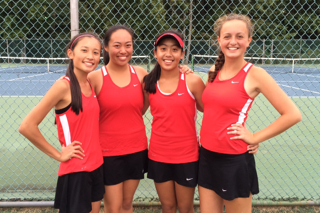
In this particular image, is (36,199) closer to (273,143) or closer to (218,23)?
(218,23)

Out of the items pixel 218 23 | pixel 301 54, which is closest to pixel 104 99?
pixel 218 23

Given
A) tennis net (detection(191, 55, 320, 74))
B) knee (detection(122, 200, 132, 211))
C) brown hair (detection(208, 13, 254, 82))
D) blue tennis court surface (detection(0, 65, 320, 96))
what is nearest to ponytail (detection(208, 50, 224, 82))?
brown hair (detection(208, 13, 254, 82))

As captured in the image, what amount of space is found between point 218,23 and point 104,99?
1072mm

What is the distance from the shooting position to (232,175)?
2.05 m

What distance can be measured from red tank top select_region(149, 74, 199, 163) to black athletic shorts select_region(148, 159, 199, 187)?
42 millimetres

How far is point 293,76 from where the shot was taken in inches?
640

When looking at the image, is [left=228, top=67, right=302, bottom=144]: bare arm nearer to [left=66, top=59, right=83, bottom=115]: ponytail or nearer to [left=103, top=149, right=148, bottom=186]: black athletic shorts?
[left=103, top=149, right=148, bottom=186]: black athletic shorts

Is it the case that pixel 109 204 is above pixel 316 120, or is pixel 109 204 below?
below

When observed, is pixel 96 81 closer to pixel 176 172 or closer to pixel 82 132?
pixel 82 132

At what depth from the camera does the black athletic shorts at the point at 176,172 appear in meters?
2.30

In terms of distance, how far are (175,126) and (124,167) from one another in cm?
56

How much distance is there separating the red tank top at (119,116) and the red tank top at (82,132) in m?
0.17

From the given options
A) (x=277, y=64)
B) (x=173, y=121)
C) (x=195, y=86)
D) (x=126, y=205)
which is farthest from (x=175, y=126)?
(x=277, y=64)

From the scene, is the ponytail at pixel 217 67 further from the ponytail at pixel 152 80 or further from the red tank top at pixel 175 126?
the ponytail at pixel 152 80
